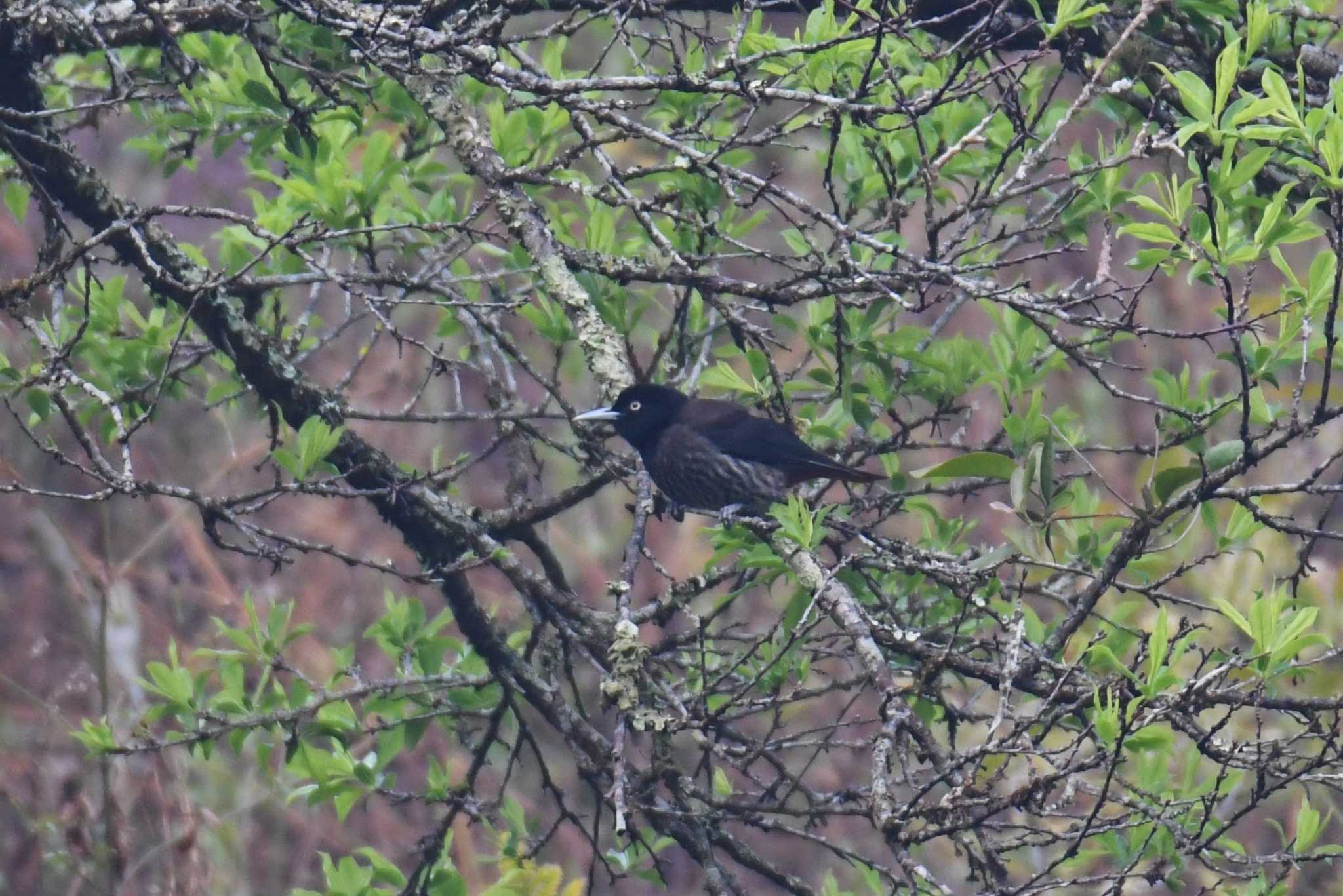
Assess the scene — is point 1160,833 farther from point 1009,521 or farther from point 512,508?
point 1009,521

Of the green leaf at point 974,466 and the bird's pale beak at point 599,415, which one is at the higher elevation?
the bird's pale beak at point 599,415

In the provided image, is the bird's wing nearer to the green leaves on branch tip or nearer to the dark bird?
the dark bird

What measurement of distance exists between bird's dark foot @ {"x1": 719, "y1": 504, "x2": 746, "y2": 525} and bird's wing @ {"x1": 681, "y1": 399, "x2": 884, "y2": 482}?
7.7 inches

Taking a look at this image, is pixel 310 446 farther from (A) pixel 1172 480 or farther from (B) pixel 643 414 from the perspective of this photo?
(A) pixel 1172 480

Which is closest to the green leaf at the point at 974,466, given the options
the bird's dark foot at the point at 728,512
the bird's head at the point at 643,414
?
the bird's dark foot at the point at 728,512

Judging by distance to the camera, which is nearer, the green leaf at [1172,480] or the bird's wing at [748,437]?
the green leaf at [1172,480]

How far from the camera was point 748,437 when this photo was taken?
17.8ft

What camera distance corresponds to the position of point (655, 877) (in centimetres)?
455

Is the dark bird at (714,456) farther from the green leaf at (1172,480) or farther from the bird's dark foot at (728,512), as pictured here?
the green leaf at (1172,480)

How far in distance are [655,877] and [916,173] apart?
2313 millimetres

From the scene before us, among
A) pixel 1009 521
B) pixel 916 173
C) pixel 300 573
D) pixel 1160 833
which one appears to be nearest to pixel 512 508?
pixel 916 173

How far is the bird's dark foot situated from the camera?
4.67m

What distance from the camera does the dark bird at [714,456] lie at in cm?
526

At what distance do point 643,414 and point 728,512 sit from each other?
0.46 m
